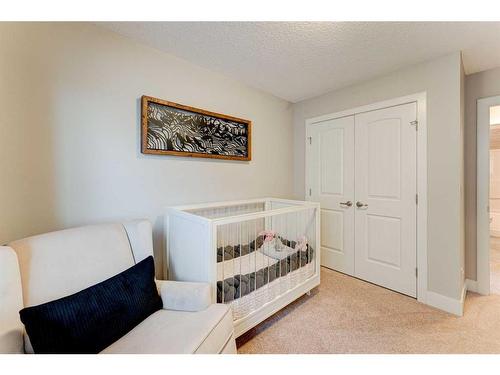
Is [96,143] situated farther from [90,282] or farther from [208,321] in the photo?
[208,321]

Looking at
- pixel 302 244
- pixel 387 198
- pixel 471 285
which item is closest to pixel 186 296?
pixel 302 244

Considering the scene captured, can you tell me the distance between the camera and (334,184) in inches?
106

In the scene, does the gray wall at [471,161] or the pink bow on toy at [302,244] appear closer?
the pink bow on toy at [302,244]

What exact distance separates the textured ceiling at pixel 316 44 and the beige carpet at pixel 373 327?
85.9 inches

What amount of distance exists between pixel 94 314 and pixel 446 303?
2580 mm

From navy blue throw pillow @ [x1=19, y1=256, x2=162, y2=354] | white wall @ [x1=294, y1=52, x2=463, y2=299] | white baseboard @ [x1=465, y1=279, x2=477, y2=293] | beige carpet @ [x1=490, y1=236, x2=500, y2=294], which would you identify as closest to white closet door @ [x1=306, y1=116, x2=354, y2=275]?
white wall @ [x1=294, y1=52, x2=463, y2=299]

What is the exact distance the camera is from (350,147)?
253 cm

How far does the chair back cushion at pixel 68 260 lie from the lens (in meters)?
1.00

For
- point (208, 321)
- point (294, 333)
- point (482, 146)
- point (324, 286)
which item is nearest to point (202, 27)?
point (208, 321)

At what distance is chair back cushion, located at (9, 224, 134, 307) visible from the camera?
3.27ft

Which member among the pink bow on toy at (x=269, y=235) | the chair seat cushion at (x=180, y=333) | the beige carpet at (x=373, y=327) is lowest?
the beige carpet at (x=373, y=327)

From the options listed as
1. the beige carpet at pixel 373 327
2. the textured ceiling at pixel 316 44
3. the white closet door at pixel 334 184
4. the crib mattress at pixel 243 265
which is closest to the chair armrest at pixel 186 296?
the crib mattress at pixel 243 265

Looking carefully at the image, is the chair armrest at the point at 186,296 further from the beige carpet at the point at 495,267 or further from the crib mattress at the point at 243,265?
the beige carpet at the point at 495,267
